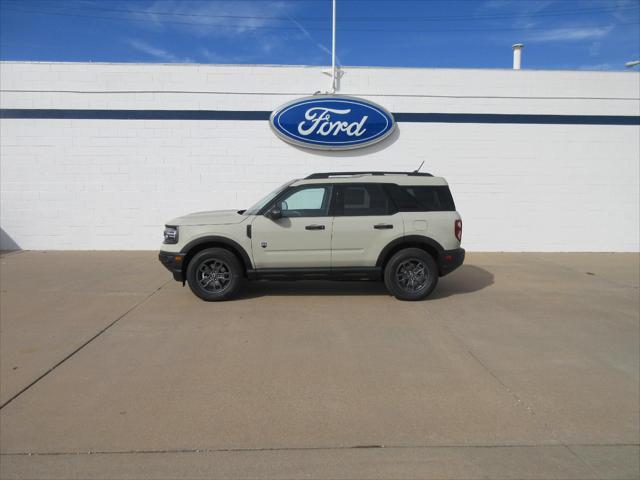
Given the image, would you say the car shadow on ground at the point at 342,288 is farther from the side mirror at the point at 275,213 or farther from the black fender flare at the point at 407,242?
the side mirror at the point at 275,213

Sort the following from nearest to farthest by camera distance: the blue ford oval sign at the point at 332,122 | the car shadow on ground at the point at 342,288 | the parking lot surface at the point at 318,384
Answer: the parking lot surface at the point at 318,384
the car shadow on ground at the point at 342,288
the blue ford oval sign at the point at 332,122

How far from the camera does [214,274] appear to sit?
693cm

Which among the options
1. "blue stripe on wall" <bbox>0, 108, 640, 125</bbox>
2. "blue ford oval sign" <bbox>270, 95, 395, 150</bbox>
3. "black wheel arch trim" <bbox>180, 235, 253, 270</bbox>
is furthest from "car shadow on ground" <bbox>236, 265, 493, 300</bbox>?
"blue stripe on wall" <bbox>0, 108, 640, 125</bbox>

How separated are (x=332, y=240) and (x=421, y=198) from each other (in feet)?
4.81

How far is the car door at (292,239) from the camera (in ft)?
22.6

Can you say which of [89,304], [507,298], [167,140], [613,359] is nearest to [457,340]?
[613,359]

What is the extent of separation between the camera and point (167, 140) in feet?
36.3

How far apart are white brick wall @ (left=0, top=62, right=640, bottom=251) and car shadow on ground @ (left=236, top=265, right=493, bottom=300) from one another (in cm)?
336

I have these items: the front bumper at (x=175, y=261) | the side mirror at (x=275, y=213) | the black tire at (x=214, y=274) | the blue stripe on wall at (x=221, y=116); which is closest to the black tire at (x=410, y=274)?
the side mirror at (x=275, y=213)

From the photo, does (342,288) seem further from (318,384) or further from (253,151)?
(253,151)

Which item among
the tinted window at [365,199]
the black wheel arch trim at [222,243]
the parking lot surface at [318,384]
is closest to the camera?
the parking lot surface at [318,384]

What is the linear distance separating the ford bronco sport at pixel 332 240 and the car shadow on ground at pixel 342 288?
588 mm

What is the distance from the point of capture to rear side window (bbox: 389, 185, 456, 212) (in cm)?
711

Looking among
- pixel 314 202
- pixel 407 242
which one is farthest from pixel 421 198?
pixel 314 202
